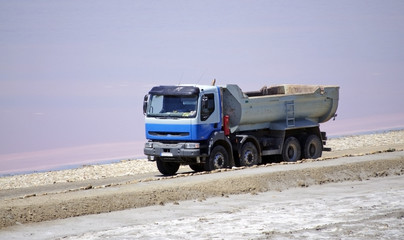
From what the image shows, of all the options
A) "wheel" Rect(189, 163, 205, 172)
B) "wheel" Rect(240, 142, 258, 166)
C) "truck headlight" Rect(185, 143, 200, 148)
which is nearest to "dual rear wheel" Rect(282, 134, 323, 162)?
"wheel" Rect(240, 142, 258, 166)

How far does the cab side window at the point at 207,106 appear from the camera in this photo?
26016 mm

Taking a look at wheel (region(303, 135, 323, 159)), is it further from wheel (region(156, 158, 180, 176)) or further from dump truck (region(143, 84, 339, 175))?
wheel (region(156, 158, 180, 176))

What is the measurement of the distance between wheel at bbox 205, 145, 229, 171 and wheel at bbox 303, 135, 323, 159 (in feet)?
13.8

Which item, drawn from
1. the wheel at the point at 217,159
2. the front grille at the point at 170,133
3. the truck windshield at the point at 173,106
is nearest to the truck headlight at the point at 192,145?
the front grille at the point at 170,133

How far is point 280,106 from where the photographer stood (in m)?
28.8

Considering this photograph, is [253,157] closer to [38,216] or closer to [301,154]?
[301,154]

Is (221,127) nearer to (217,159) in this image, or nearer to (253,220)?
(217,159)

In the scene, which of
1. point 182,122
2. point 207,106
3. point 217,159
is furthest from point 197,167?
point 207,106

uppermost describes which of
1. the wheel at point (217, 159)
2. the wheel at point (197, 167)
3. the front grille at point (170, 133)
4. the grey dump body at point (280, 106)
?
the grey dump body at point (280, 106)

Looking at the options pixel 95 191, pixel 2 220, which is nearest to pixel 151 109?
pixel 95 191

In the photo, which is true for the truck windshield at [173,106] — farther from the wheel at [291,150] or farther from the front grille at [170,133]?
the wheel at [291,150]

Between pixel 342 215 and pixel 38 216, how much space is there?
6.32 meters

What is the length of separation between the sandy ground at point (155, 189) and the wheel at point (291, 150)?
201 centimetres

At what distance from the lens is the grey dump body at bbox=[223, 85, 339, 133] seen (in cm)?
2711
